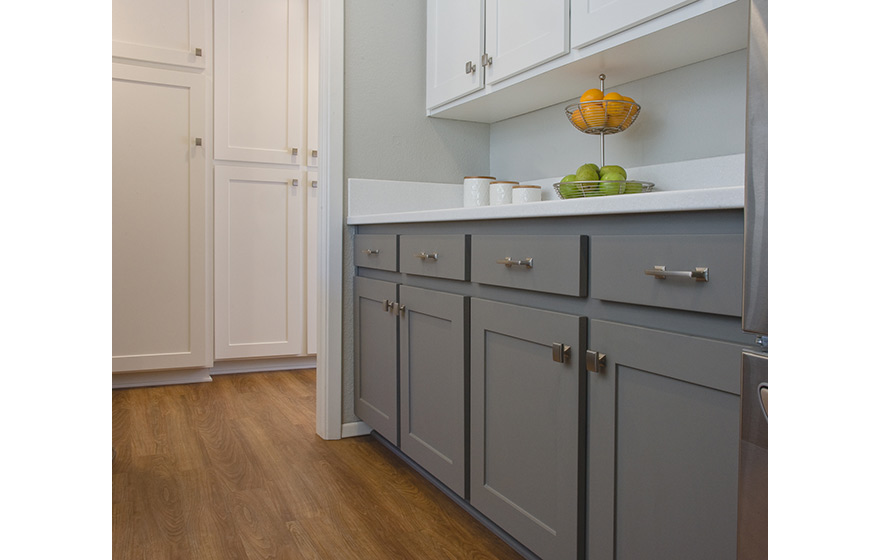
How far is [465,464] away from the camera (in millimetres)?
1630

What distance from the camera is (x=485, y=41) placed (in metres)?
2.11

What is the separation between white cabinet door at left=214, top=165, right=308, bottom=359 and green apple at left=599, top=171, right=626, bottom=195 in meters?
2.16

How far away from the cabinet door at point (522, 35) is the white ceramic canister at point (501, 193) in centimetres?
33

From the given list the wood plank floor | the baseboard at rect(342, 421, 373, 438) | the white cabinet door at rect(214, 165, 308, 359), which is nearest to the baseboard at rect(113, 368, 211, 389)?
the white cabinet door at rect(214, 165, 308, 359)

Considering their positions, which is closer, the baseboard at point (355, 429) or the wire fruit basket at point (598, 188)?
the wire fruit basket at point (598, 188)

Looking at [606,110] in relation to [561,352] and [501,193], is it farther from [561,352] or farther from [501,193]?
[561,352]

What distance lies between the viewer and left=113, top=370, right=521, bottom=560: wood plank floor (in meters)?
1.56

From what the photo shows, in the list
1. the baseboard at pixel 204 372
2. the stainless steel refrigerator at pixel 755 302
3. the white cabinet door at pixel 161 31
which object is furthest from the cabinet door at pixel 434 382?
the white cabinet door at pixel 161 31

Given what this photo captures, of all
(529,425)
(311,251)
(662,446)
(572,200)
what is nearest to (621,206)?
(572,200)

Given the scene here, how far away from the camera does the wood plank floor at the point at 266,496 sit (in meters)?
1.56

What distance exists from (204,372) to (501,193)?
202 centimetres

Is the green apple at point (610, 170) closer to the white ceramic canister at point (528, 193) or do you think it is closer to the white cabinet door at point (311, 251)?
the white ceramic canister at point (528, 193)
